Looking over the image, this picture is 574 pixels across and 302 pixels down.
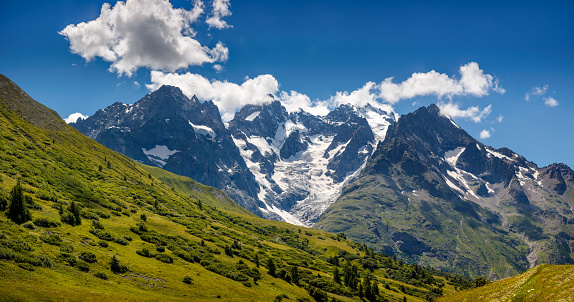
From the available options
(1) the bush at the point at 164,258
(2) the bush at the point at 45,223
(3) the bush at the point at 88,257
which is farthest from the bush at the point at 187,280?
(2) the bush at the point at 45,223

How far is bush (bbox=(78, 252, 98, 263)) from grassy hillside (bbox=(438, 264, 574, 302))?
6448 centimetres

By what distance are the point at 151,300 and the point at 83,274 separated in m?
11.7

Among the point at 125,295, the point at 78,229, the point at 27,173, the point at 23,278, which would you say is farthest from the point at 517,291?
the point at 27,173

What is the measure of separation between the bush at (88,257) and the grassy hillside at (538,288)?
64.5 meters

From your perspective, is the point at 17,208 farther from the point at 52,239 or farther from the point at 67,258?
the point at 67,258

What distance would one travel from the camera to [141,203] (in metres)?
141

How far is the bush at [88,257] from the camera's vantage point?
187 feet

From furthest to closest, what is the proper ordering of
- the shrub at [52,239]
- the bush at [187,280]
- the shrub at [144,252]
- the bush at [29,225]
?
the shrub at [144,252] < the bush at [187,280] < the bush at [29,225] < the shrub at [52,239]

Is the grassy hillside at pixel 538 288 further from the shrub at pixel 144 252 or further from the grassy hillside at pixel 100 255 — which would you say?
the shrub at pixel 144 252

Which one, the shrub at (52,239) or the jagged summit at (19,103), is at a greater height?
the jagged summit at (19,103)

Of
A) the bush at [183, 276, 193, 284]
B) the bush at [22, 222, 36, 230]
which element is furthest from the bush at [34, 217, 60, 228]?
the bush at [183, 276, 193, 284]

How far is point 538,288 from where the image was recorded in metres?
50.0

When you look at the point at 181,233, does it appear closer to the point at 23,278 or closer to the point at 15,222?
the point at 15,222

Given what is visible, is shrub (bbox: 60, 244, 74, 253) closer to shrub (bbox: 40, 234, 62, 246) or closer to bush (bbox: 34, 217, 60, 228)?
shrub (bbox: 40, 234, 62, 246)
